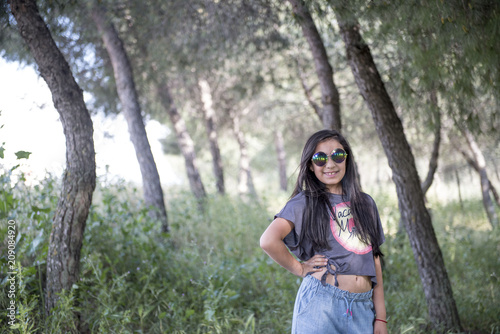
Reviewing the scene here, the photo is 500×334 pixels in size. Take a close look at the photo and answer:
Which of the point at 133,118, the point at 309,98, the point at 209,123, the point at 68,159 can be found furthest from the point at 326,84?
the point at 209,123

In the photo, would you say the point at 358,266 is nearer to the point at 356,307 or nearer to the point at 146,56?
the point at 356,307

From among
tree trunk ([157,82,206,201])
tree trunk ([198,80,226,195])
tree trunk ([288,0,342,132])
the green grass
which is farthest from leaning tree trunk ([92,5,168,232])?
tree trunk ([198,80,226,195])

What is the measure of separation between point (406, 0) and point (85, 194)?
309 cm

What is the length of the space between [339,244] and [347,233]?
78 millimetres

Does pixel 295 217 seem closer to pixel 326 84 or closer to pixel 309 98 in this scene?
pixel 326 84

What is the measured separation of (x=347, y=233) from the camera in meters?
2.22

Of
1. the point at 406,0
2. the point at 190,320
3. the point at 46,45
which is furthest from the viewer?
the point at 190,320

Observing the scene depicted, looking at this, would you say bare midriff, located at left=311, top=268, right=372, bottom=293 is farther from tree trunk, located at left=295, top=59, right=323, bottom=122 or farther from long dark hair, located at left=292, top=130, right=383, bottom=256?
tree trunk, located at left=295, top=59, right=323, bottom=122

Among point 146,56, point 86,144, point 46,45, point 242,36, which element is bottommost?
point 86,144

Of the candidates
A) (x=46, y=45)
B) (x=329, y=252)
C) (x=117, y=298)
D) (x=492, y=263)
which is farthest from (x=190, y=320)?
(x=492, y=263)

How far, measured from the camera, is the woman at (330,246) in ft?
6.90

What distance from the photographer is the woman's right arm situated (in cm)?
216

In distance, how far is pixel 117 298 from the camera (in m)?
3.94

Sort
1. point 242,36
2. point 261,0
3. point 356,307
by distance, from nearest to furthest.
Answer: point 356,307
point 261,0
point 242,36
